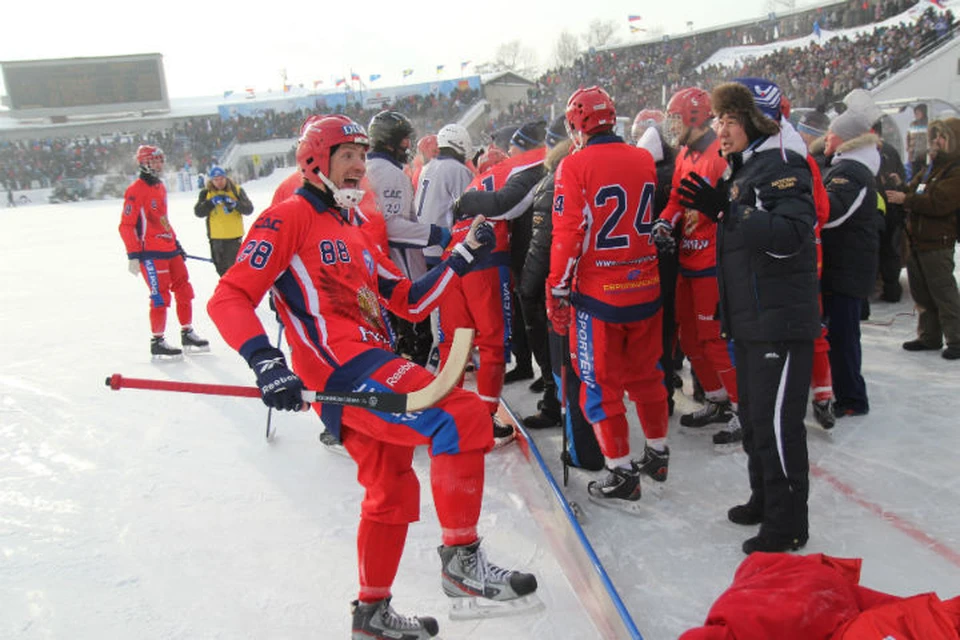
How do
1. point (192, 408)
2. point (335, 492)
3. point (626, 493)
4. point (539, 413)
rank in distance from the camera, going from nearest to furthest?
point (626, 493), point (335, 492), point (539, 413), point (192, 408)

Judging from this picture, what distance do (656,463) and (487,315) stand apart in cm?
141

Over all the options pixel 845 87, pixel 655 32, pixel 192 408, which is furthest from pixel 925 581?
pixel 655 32

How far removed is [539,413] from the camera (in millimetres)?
4844

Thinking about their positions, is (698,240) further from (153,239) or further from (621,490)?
(153,239)

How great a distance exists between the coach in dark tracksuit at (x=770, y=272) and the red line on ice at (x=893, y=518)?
0.62 m

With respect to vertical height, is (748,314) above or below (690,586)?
above

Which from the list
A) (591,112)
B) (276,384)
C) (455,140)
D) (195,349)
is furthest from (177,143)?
(276,384)

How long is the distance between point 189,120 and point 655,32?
34.2m

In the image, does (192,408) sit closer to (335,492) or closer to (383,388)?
(335,492)

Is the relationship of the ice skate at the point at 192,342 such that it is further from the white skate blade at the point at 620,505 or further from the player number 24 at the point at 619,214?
the player number 24 at the point at 619,214

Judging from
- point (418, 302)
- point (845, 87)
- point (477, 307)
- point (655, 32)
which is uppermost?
point (655, 32)

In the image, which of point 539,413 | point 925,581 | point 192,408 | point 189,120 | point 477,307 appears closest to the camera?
point 925,581

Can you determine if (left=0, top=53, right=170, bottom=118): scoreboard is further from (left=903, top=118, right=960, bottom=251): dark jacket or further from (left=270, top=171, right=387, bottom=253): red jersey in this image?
(left=903, top=118, right=960, bottom=251): dark jacket

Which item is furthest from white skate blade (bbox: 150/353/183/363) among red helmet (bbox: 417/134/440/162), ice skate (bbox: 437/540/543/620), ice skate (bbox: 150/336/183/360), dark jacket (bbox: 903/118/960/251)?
dark jacket (bbox: 903/118/960/251)
